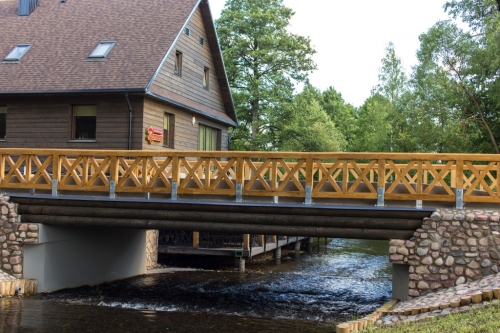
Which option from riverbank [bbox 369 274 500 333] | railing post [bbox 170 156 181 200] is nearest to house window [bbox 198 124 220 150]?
railing post [bbox 170 156 181 200]

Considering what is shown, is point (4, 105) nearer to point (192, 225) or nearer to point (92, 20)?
point (92, 20)

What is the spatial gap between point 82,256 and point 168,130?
272 inches

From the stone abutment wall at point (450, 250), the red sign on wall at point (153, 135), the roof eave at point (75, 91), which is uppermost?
the roof eave at point (75, 91)

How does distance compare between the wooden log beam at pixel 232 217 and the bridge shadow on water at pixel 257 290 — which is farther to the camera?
the bridge shadow on water at pixel 257 290

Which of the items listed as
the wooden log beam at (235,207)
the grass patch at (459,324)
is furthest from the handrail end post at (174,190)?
the grass patch at (459,324)

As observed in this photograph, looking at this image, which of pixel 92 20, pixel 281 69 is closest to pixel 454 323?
pixel 92 20

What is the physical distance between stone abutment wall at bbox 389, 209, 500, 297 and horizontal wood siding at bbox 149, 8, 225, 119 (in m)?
11.1

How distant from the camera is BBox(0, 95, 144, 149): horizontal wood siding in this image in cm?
1958

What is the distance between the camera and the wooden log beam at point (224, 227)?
12.7 meters

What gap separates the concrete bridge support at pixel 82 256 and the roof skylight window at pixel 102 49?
6.48 metres

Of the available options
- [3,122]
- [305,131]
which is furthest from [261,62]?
[3,122]

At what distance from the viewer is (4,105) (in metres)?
20.9

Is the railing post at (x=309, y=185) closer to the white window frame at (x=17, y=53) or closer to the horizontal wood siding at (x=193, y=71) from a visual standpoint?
the horizontal wood siding at (x=193, y=71)

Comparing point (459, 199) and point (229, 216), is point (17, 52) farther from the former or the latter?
point (459, 199)
